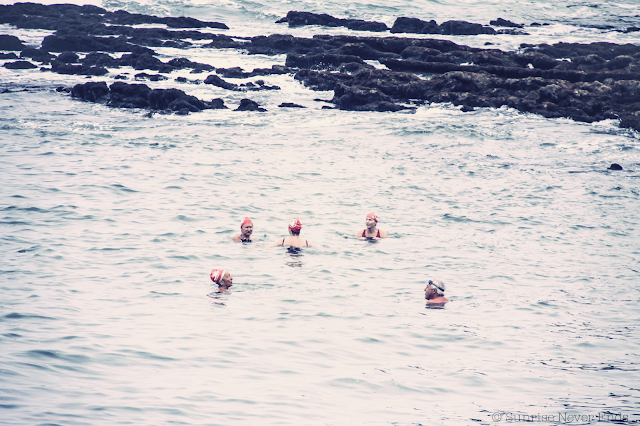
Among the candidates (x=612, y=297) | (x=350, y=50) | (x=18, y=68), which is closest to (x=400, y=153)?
(x=612, y=297)

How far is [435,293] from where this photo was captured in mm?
10977

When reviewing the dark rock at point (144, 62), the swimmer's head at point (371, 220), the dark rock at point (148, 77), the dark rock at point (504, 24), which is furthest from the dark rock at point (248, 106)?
the dark rock at point (504, 24)

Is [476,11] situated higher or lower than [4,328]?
higher

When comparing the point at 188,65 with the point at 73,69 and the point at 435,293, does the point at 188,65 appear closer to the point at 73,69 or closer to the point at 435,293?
the point at 73,69

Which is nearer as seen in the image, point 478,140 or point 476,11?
point 478,140

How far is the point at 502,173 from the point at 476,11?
188ft

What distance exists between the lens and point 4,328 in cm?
898

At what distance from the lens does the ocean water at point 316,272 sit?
7676 mm

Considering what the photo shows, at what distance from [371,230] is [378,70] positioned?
813 inches

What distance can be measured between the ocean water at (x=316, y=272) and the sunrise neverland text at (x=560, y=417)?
0.17 feet

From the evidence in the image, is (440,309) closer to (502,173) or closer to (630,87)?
(502,173)

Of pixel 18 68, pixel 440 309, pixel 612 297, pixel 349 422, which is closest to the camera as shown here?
pixel 349 422

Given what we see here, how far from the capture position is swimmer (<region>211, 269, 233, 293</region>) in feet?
Answer: 35.8

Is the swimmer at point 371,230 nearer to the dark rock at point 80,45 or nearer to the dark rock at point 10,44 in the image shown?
the dark rock at point 80,45
